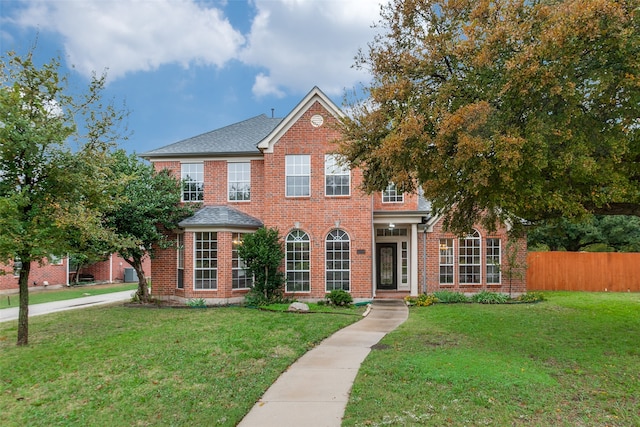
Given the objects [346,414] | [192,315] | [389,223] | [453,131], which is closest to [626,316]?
[389,223]

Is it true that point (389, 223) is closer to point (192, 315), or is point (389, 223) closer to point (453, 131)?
point (192, 315)

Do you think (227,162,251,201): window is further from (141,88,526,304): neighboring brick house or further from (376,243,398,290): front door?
(376,243,398,290): front door

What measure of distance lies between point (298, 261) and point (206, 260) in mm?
3554

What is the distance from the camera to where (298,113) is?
603 inches

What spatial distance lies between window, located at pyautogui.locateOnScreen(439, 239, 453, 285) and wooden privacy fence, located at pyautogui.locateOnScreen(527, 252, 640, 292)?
229 inches

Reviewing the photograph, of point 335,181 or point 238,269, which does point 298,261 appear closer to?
point 238,269

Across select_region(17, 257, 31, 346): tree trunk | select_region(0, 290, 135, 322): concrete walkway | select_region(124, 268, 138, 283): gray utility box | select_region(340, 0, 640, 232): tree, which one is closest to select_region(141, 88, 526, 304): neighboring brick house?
select_region(0, 290, 135, 322): concrete walkway

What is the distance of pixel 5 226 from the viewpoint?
7980 mm

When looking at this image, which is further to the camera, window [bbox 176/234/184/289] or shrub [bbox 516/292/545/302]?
window [bbox 176/234/184/289]

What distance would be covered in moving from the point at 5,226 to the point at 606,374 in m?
11.4

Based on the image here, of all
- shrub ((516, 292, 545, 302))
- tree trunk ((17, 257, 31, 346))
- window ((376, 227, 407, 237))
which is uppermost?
window ((376, 227, 407, 237))

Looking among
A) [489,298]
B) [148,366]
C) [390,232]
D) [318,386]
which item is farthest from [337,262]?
[318,386]

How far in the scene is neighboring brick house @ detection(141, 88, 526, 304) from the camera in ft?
49.9

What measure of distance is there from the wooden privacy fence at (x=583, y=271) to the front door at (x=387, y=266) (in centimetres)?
727
